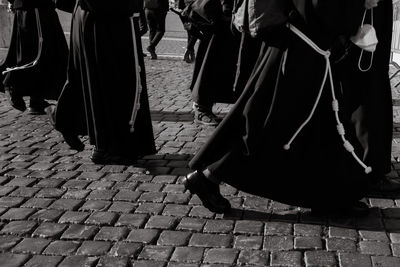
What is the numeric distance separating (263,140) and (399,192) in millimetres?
1222

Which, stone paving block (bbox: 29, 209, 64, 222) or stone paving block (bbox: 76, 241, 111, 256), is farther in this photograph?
stone paving block (bbox: 29, 209, 64, 222)

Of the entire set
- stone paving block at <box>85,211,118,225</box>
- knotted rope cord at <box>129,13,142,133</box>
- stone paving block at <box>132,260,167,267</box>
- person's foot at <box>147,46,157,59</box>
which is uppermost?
knotted rope cord at <box>129,13,142,133</box>

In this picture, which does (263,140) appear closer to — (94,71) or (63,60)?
(94,71)

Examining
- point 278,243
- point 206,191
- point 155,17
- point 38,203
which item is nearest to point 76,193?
point 38,203

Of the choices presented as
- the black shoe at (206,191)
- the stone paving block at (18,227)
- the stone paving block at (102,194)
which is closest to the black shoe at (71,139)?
the stone paving block at (102,194)

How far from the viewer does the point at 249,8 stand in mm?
3260

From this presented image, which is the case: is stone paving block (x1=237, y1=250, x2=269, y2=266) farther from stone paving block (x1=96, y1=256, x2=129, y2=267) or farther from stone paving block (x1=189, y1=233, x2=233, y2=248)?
stone paving block (x1=96, y1=256, x2=129, y2=267)

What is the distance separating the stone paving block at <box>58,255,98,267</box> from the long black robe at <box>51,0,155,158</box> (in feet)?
5.38

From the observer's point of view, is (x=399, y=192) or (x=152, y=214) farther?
(x=399, y=192)

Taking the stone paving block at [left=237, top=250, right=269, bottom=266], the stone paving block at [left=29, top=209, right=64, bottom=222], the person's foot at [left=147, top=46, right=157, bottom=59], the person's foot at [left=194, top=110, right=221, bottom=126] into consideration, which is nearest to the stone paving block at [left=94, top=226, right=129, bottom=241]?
the stone paving block at [left=29, top=209, right=64, bottom=222]

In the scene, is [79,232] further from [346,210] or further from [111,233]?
[346,210]

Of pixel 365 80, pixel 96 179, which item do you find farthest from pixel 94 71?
pixel 365 80

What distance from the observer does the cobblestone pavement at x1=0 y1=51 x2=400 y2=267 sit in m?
3.12

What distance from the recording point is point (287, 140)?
11.2ft
